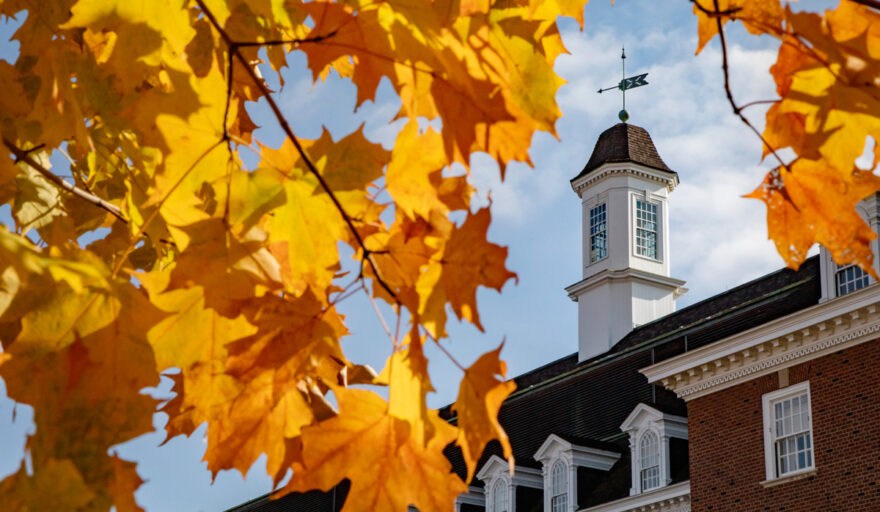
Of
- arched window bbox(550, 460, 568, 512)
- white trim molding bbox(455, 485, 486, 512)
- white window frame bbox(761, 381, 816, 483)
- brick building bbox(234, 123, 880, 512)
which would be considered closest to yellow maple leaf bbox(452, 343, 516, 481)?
brick building bbox(234, 123, 880, 512)

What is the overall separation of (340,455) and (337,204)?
1.94 ft

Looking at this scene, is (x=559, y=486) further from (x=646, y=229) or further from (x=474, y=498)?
(x=646, y=229)

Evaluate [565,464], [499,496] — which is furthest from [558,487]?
[499,496]

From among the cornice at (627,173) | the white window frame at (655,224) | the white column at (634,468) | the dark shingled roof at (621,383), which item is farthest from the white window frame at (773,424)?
the cornice at (627,173)

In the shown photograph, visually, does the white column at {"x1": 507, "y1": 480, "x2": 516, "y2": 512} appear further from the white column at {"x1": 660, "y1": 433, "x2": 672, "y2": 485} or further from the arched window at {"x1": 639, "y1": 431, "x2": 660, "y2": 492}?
the white column at {"x1": 660, "y1": 433, "x2": 672, "y2": 485}

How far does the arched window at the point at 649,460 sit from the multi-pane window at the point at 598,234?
12545 millimetres

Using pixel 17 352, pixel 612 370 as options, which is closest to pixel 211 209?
pixel 17 352

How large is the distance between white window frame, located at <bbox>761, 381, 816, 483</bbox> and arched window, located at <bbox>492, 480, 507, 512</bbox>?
375 inches

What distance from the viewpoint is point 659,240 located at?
38.1 m

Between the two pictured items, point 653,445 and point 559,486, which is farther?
point 559,486

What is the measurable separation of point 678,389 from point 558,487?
18.0ft

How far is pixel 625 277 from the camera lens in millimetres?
37000

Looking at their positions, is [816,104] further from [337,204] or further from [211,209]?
[211,209]

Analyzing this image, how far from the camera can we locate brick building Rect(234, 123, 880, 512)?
803 inches
